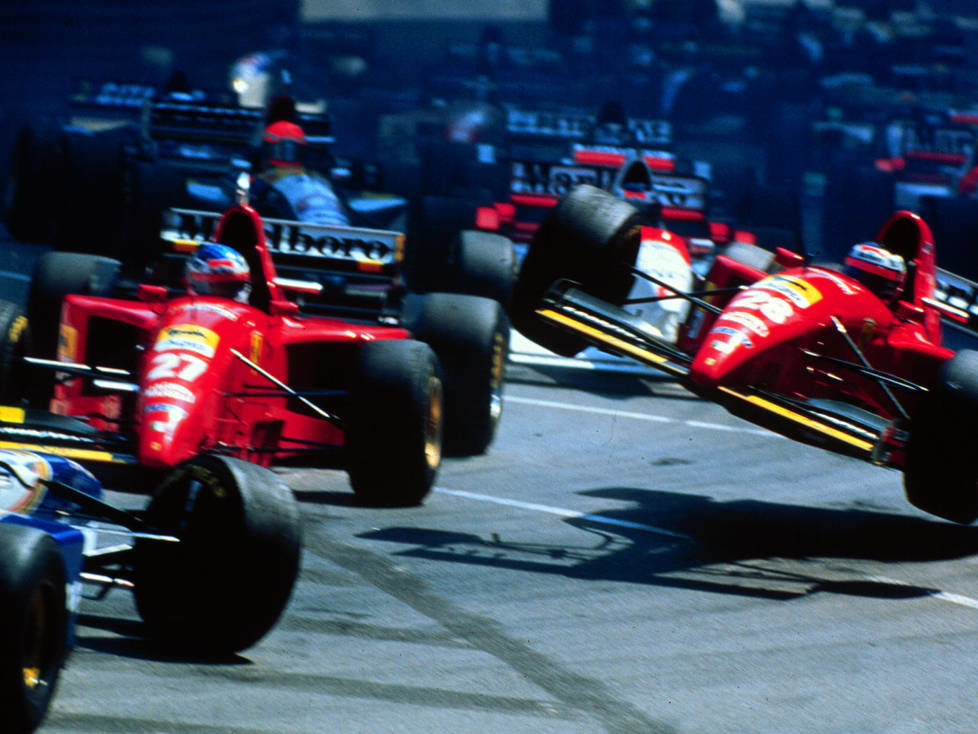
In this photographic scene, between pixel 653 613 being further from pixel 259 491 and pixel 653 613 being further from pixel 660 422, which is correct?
pixel 660 422

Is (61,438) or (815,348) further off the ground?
(815,348)

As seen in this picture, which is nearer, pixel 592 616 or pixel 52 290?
pixel 592 616

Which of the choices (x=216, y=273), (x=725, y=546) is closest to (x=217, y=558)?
(x=216, y=273)

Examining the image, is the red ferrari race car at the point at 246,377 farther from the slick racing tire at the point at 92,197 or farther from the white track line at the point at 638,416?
the slick racing tire at the point at 92,197

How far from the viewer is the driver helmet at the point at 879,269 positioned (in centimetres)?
903

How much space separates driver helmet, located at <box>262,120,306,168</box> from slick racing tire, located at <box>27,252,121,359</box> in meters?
6.10

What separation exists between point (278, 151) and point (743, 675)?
10.5 m

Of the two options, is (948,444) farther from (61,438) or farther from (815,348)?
(61,438)

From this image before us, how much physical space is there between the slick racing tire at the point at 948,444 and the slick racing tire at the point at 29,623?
13.6 feet

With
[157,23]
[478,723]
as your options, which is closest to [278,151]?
[478,723]

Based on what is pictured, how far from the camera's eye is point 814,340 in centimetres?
833

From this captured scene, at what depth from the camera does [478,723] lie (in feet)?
15.8

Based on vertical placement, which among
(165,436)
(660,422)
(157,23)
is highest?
(157,23)

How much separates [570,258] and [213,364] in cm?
215
